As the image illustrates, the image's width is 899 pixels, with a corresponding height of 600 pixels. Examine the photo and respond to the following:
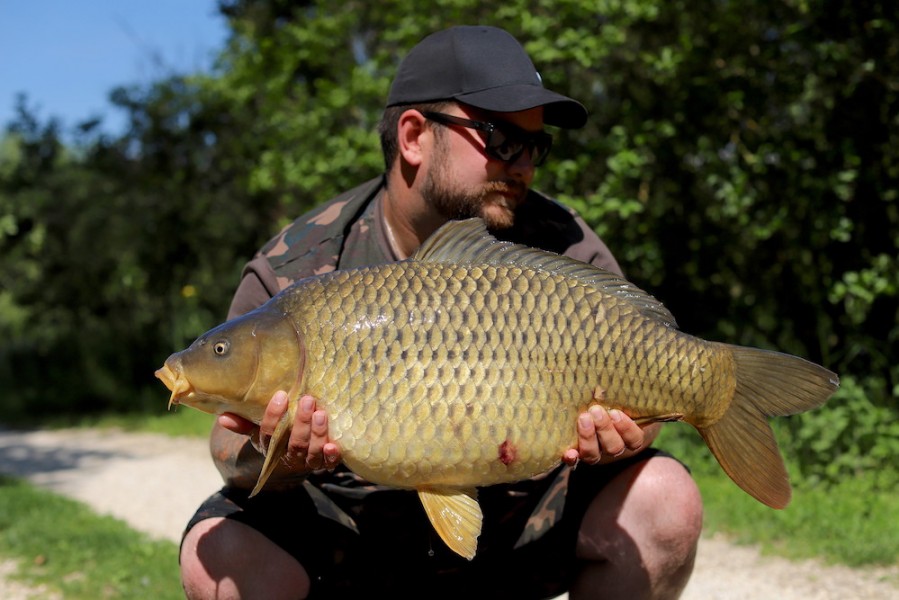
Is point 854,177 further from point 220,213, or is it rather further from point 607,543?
point 220,213

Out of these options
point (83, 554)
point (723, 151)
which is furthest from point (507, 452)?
point (723, 151)

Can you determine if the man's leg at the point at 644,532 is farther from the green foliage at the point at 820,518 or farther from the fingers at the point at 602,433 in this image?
the green foliage at the point at 820,518

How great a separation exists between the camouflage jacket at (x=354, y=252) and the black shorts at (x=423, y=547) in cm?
2

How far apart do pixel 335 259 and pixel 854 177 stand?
2.51 metres

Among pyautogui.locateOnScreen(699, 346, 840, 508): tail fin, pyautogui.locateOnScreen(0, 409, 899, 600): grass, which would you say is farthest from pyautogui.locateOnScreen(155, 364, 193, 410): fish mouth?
pyautogui.locateOnScreen(0, 409, 899, 600): grass

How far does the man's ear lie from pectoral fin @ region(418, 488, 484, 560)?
716mm

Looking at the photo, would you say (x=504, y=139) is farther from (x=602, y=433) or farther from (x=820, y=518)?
(x=820, y=518)

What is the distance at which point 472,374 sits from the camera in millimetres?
1507

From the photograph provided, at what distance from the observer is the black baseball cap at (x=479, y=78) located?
193 cm

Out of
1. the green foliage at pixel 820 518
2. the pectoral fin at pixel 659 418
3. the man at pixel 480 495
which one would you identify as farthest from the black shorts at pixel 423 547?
the green foliage at pixel 820 518

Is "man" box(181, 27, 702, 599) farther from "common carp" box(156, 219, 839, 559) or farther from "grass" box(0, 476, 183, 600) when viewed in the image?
"grass" box(0, 476, 183, 600)

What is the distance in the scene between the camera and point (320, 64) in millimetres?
6273

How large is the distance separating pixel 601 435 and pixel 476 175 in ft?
1.97

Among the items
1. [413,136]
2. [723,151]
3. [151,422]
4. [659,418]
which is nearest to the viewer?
[659,418]
